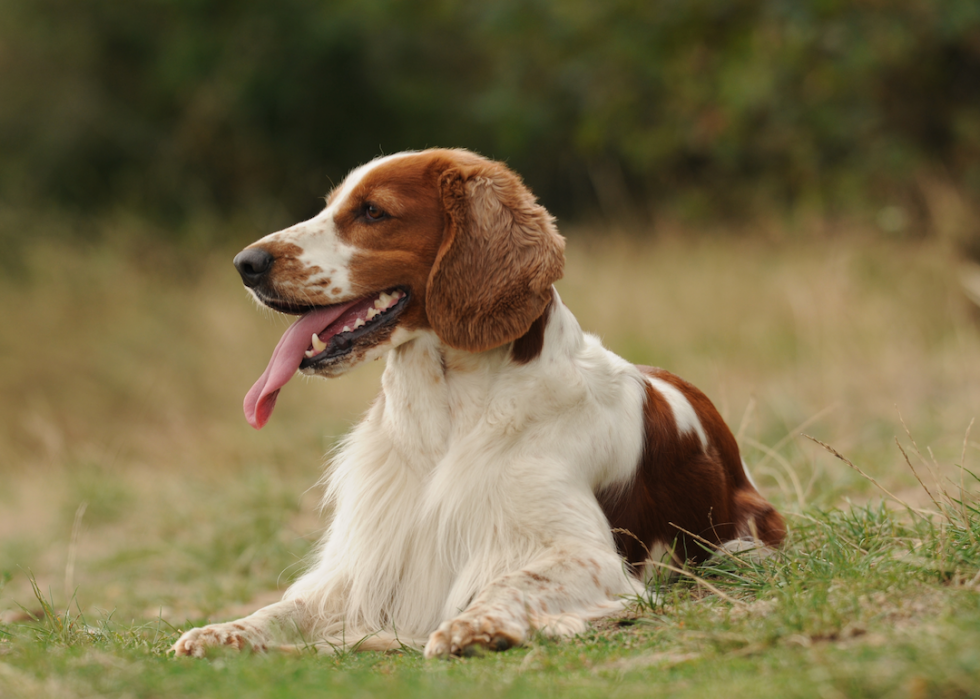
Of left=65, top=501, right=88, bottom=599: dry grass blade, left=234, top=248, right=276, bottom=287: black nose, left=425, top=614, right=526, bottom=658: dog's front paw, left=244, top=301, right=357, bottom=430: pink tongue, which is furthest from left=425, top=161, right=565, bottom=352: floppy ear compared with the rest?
left=65, top=501, right=88, bottom=599: dry grass blade

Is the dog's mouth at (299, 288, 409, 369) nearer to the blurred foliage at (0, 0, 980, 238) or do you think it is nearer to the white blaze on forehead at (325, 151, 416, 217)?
the white blaze on forehead at (325, 151, 416, 217)

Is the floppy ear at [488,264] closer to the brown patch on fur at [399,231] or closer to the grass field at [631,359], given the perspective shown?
the brown patch on fur at [399,231]

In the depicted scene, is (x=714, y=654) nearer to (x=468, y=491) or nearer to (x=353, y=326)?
(x=468, y=491)

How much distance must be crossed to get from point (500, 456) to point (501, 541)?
23 cm

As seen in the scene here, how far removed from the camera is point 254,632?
9.12 feet

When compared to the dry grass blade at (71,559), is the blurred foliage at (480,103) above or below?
above

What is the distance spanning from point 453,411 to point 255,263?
0.71 m

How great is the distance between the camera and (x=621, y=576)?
2758 millimetres

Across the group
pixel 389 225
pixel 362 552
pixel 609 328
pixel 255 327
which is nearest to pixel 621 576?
pixel 362 552

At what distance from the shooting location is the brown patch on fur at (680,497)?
2979mm

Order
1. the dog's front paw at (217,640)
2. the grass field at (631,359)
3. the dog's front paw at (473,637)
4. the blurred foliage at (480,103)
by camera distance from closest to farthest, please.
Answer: the grass field at (631,359)
the dog's front paw at (473,637)
the dog's front paw at (217,640)
the blurred foliage at (480,103)

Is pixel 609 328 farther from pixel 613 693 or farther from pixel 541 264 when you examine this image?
pixel 613 693

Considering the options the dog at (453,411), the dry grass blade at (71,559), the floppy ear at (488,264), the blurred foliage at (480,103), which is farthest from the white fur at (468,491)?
the blurred foliage at (480,103)

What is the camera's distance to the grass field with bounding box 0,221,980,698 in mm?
2085
